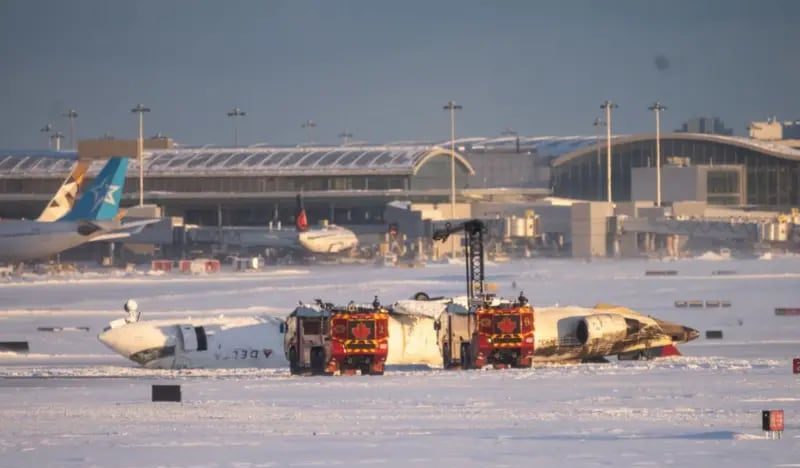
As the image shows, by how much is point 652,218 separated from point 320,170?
42047mm

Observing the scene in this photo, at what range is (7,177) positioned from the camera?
641ft

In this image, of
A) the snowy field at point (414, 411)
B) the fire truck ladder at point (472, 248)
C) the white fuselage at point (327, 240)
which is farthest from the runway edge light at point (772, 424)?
the white fuselage at point (327, 240)

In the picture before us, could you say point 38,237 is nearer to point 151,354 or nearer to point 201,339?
point 201,339

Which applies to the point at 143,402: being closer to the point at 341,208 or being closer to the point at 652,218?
the point at 652,218

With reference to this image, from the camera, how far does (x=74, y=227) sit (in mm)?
127062

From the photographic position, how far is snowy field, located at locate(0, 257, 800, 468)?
34.3m

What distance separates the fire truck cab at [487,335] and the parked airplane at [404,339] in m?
1.06

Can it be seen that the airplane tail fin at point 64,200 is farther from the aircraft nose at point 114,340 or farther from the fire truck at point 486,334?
the fire truck at point 486,334

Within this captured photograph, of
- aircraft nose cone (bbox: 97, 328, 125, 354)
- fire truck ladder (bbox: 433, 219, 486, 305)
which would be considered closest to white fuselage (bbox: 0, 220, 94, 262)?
fire truck ladder (bbox: 433, 219, 486, 305)

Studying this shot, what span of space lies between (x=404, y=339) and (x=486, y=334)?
3.42m

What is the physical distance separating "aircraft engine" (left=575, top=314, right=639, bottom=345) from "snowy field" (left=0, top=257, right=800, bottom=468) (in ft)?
6.29

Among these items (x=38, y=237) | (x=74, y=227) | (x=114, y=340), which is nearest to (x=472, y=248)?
(x=114, y=340)

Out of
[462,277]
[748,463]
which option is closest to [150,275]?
[462,277]

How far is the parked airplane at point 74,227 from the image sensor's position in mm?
127125
